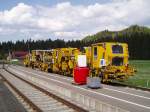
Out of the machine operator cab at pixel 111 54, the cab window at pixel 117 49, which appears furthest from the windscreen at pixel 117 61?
the cab window at pixel 117 49

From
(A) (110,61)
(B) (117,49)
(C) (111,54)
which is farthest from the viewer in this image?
(B) (117,49)

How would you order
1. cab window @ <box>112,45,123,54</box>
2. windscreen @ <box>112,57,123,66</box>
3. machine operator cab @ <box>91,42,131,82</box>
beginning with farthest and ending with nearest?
cab window @ <box>112,45,123,54</box> → windscreen @ <box>112,57,123,66</box> → machine operator cab @ <box>91,42,131,82</box>

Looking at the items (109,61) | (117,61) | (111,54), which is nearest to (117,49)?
(111,54)

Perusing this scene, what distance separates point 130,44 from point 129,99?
123 m

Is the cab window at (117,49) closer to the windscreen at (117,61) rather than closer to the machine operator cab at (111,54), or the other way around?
the machine operator cab at (111,54)

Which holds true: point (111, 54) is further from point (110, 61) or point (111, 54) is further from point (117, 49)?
point (117, 49)

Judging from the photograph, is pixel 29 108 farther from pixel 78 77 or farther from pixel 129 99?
pixel 78 77

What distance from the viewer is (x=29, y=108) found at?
60.3 feet

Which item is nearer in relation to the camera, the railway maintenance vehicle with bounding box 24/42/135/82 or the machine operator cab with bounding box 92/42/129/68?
the railway maintenance vehicle with bounding box 24/42/135/82

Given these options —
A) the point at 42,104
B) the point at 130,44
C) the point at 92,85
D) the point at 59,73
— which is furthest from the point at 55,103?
the point at 130,44

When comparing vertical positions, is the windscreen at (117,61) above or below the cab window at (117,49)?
below

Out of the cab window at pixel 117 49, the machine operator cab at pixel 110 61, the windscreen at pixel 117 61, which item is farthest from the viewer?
A: the cab window at pixel 117 49

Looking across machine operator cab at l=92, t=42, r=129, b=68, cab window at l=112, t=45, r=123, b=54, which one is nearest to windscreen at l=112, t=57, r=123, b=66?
machine operator cab at l=92, t=42, r=129, b=68

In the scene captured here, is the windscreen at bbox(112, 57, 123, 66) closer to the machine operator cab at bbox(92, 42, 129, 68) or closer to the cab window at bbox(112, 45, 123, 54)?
the machine operator cab at bbox(92, 42, 129, 68)
